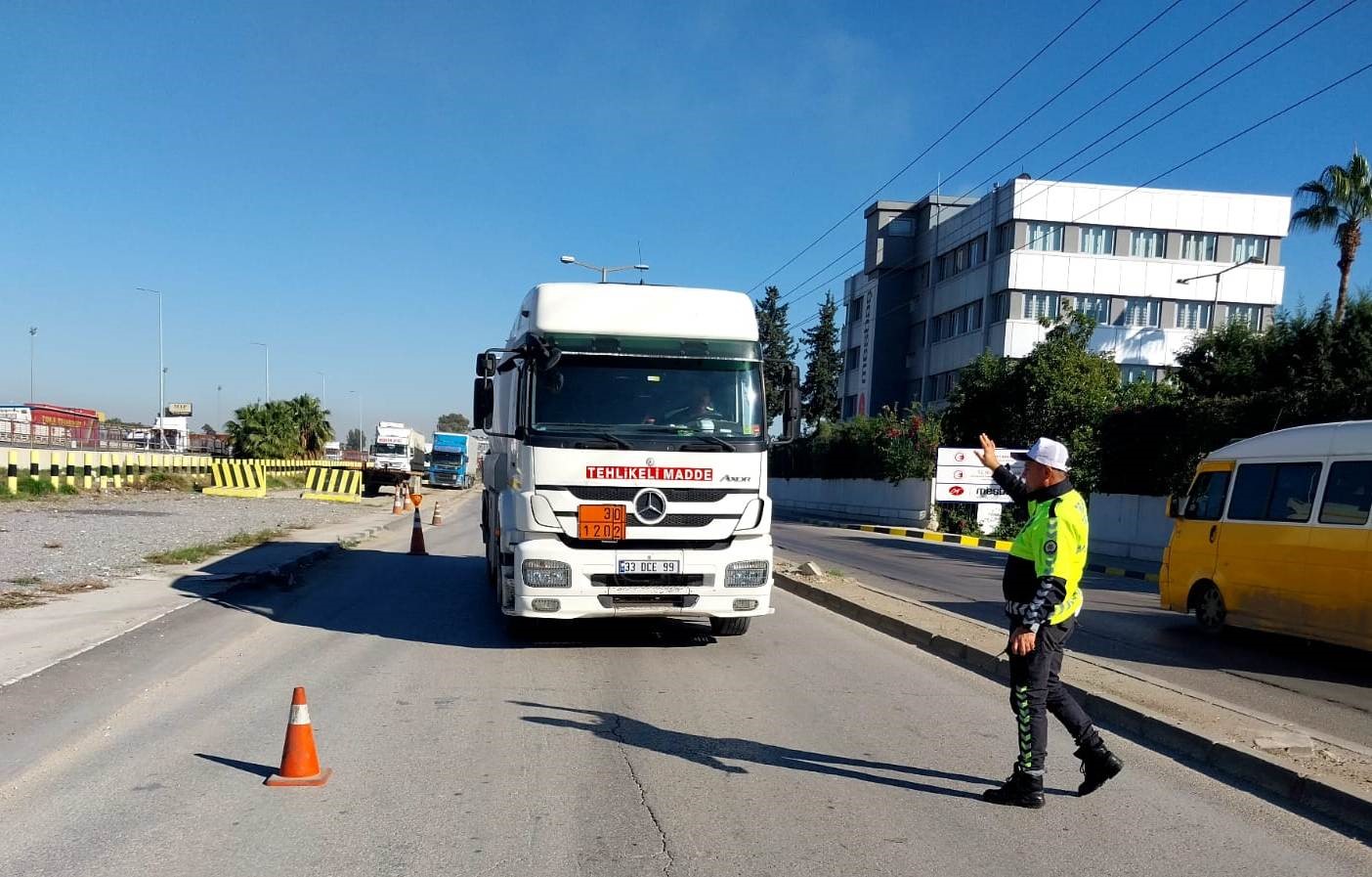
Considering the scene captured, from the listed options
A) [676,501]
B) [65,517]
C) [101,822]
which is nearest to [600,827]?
[101,822]

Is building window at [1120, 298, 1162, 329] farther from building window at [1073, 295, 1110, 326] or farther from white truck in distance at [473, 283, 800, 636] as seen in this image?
white truck in distance at [473, 283, 800, 636]

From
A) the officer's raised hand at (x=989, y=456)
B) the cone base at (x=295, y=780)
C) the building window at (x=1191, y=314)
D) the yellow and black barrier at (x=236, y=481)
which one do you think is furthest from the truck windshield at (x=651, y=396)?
the building window at (x=1191, y=314)

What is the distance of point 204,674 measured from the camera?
8211 millimetres

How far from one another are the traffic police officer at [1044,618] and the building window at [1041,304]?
4427 centimetres

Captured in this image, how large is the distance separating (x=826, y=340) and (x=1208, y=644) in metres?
64.1

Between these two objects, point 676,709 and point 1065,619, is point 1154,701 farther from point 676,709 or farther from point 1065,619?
point 676,709

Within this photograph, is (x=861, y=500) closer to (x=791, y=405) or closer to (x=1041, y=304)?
(x=1041, y=304)

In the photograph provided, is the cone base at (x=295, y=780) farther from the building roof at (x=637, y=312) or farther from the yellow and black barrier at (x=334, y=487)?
the yellow and black barrier at (x=334, y=487)

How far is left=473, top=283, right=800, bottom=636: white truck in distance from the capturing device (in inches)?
351

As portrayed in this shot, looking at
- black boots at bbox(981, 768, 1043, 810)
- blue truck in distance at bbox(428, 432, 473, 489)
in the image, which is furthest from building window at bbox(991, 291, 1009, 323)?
black boots at bbox(981, 768, 1043, 810)

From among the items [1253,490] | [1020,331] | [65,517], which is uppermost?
[1020,331]

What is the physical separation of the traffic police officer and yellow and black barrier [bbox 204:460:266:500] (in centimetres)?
3778

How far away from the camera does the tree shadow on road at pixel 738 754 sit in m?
5.77

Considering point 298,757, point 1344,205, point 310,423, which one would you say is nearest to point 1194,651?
point 298,757
